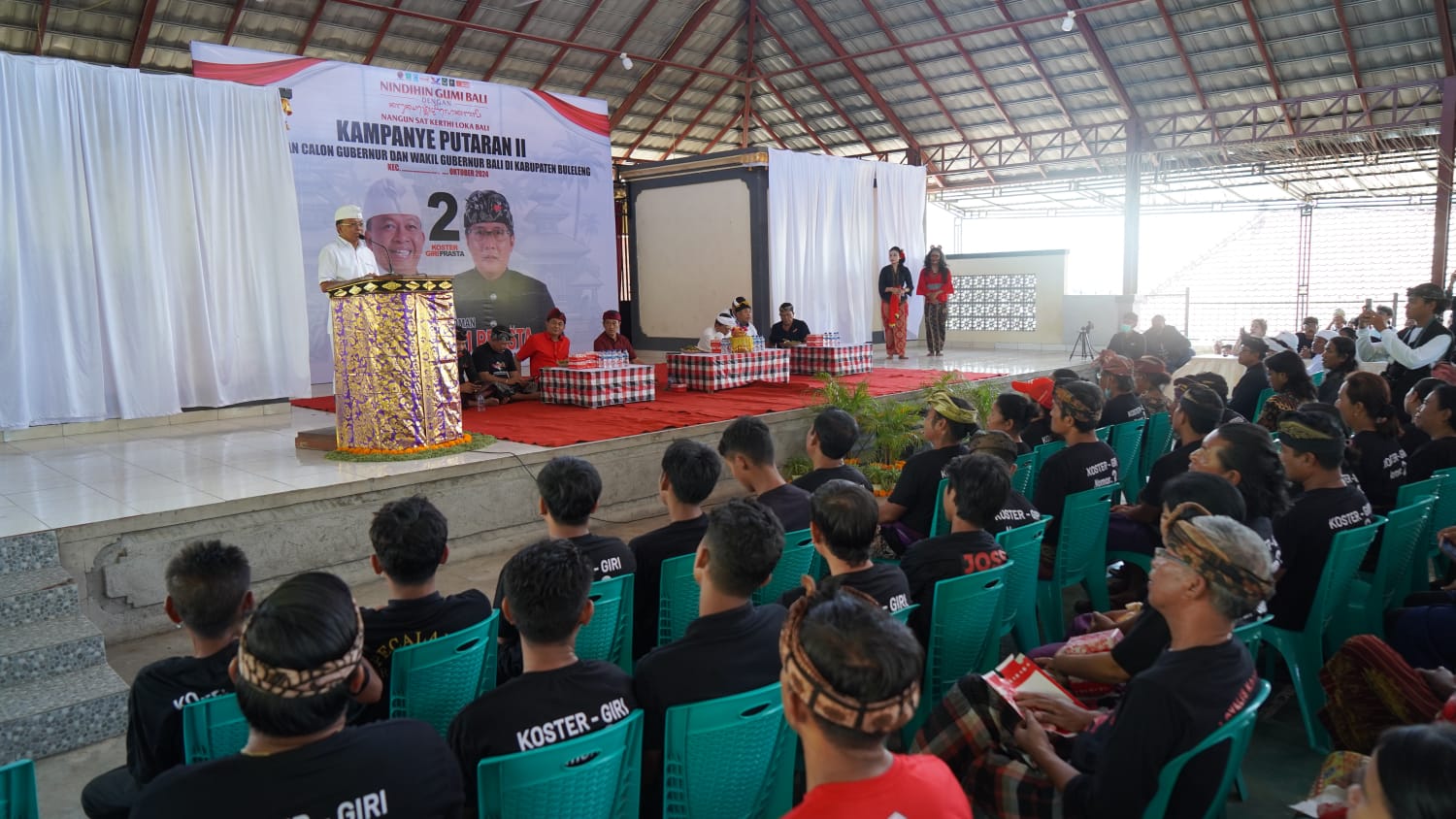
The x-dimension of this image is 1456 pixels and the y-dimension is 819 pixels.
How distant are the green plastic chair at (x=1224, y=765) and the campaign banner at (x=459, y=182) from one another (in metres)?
7.60

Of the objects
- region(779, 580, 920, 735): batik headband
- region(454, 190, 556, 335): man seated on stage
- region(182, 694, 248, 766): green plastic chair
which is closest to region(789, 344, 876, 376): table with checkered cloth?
region(454, 190, 556, 335): man seated on stage

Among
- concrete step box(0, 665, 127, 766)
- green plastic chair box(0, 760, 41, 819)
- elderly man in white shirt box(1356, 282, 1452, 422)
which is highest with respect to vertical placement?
elderly man in white shirt box(1356, 282, 1452, 422)

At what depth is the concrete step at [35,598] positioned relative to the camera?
330 centimetres

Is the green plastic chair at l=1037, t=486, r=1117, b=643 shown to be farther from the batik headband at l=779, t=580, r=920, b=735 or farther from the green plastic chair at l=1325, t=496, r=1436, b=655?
the batik headband at l=779, t=580, r=920, b=735

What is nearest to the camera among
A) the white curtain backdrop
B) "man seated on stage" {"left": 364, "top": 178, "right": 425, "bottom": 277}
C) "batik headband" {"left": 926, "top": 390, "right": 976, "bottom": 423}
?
"batik headband" {"left": 926, "top": 390, "right": 976, "bottom": 423}

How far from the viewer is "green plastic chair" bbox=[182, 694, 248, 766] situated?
1.71 m

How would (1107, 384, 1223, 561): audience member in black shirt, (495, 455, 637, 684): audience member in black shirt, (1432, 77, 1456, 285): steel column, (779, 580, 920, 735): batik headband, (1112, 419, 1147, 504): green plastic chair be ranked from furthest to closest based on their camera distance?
(1432, 77, 1456, 285): steel column → (1112, 419, 1147, 504): green plastic chair → (1107, 384, 1223, 561): audience member in black shirt → (495, 455, 637, 684): audience member in black shirt → (779, 580, 920, 735): batik headband

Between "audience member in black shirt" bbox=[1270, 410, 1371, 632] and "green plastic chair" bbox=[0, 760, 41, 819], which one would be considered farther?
"audience member in black shirt" bbox=[1270, 410, 1371, 632]

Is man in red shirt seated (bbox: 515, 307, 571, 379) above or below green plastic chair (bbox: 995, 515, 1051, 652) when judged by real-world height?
above

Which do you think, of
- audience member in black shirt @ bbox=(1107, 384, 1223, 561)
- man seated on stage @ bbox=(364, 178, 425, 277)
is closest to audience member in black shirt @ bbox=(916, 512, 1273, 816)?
audience member in black shirt @ bbox=(1107, 384, 1223, 561)

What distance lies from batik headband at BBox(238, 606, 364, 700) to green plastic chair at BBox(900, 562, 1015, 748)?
144 cm

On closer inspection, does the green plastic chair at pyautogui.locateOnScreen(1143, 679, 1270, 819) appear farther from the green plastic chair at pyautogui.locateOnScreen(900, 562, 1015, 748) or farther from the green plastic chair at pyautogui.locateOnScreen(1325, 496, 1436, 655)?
→ the green plastic chair at pyautogui.locateOnScreen(1325, 496, 1436, 655)

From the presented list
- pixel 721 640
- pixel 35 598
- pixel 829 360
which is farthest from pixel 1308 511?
pixel 829 360

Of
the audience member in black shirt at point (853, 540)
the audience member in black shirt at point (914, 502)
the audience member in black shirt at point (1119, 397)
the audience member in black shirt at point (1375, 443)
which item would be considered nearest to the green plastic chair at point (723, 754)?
the audience member in black shirt at point (853, 540)
